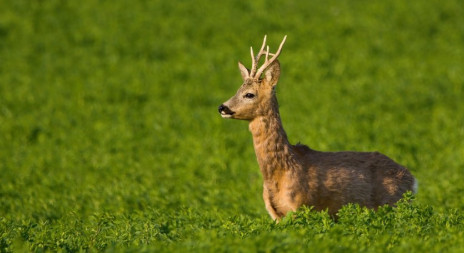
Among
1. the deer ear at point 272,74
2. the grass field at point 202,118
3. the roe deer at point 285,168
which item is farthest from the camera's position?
the deer ear at point 272,74

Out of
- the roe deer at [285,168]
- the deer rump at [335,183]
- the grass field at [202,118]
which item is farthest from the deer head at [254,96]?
the grass field at [202,118]

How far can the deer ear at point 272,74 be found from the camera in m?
9.11

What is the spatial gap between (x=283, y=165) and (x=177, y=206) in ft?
12.7

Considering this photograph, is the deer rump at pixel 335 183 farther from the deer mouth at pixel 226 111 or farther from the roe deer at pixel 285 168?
the deer mouth at pixel 226 111

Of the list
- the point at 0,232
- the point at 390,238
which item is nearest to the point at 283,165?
the point at 390,238

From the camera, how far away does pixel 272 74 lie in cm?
912

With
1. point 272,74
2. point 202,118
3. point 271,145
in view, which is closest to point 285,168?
point 271,145

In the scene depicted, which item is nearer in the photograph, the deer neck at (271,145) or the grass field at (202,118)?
the grass field at (202,118)

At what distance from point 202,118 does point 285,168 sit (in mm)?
9354

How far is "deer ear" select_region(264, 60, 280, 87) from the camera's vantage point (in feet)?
29.9

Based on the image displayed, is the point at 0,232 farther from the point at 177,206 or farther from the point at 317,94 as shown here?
the point at 317,94

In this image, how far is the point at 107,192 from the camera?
43.7 feet

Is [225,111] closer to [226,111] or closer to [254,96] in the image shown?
[226,111]

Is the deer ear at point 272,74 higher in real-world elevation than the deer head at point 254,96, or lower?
higher
